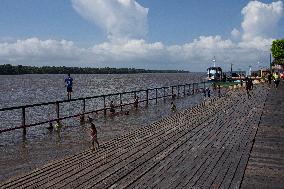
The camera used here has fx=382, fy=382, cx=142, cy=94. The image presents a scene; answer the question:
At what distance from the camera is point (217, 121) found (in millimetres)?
19859

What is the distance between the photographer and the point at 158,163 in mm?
10805

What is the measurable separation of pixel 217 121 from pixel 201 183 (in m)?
11.3

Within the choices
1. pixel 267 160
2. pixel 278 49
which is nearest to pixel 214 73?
pixel 278 49

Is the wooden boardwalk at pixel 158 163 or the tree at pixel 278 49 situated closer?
the wooden boardwalk at pixel 158 163

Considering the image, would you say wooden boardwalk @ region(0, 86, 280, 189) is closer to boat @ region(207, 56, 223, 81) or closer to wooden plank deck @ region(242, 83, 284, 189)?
wooden plank deck @ region(242, 83, 284, 189)

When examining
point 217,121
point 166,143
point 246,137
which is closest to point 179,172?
point 166,143

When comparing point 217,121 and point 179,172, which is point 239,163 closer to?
point 179,172

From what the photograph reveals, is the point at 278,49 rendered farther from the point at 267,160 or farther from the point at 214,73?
the point at 267,160

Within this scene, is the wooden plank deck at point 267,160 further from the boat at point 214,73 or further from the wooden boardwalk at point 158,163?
the boat at point 214,73

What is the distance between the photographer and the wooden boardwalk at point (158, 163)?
29.7 ft

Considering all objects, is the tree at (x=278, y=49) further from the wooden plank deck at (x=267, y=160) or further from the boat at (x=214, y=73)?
the wooden plank deck at (x=267, y=160)

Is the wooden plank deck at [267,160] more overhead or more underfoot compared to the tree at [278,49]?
more underfoot

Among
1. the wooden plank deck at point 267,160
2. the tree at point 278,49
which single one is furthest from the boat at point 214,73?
the wooden plank deck at point 267,160

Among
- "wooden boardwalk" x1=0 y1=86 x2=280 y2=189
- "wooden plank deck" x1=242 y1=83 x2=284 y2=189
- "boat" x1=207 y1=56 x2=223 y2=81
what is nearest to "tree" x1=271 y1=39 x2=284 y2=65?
"boat" x1=207 y1=56 x2=223 y2=81
